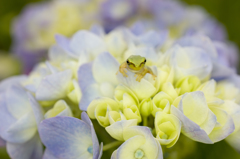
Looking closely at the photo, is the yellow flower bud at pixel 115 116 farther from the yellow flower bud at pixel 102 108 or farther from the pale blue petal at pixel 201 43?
the pale blue petal at pixel 201 43

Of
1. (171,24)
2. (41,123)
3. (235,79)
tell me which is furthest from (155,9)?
(41,123)

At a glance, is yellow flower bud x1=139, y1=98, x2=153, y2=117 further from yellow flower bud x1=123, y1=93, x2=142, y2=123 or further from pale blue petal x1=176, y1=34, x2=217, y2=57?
pale blue petal x1=176, y1=34, x2=217, y2=57

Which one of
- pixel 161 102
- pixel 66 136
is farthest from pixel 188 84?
pixel 66 136

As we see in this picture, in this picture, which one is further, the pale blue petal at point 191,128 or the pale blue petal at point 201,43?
the pale blue petal at point 201,43

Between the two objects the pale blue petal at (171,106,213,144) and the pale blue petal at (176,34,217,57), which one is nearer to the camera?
the pale blue petal at (171,106,213,144)

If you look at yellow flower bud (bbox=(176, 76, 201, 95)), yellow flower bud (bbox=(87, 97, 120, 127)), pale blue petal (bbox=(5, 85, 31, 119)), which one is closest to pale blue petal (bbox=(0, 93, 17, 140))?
pale blue petal (bbox=(5, 85, 31, 119))

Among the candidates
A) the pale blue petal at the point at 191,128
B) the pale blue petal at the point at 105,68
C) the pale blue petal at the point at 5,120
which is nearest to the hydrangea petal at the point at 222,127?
the pale blue petal at the point at 191,128
